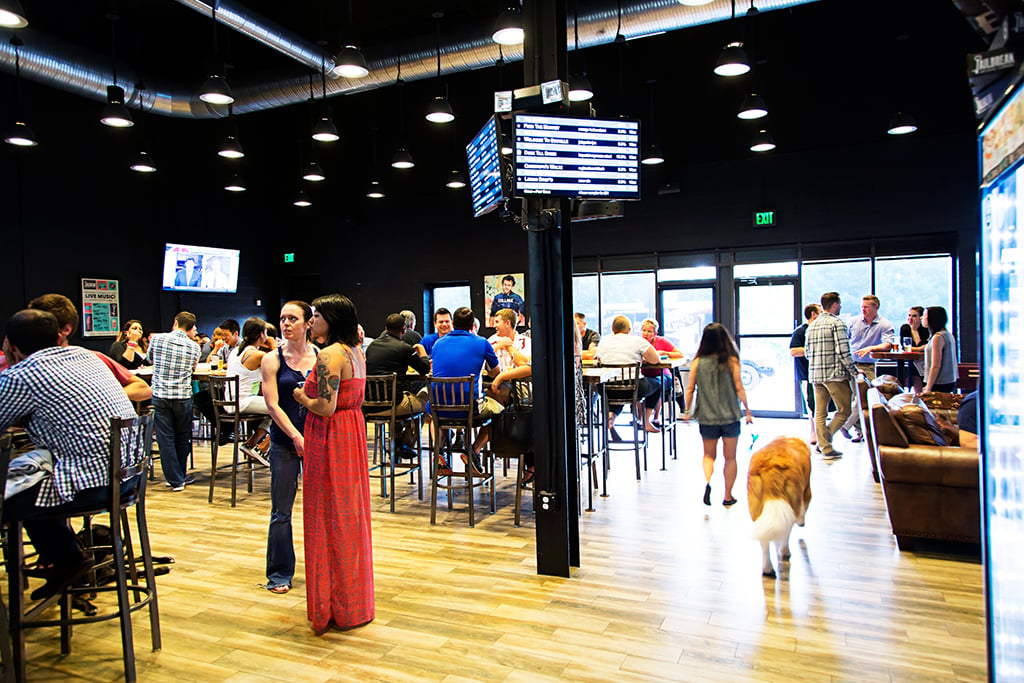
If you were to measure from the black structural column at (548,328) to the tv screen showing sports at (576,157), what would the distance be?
25cm

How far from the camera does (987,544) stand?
1705 millimetres

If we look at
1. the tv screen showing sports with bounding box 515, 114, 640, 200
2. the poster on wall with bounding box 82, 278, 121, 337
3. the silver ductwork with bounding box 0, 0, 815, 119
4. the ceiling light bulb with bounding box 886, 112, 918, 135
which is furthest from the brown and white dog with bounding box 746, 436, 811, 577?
the poster on wall with bounding box 82, 278, 121, 337

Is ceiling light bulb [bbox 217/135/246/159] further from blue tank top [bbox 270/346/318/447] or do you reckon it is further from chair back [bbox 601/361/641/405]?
blue tank top [bbox 270/346/318/447]

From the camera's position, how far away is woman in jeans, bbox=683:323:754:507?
16.8 ft

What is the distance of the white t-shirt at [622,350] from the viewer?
701 cm

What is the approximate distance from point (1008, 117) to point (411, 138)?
10.1 meters

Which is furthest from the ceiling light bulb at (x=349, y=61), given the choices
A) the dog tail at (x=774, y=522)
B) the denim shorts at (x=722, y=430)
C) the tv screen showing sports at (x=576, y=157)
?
the dog tail at (x=774, y=522)

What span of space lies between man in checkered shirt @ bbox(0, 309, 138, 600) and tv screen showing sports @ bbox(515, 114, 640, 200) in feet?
7.43

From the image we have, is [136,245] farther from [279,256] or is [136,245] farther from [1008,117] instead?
[1008,117]

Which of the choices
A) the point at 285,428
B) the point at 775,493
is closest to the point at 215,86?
the point at 285,428

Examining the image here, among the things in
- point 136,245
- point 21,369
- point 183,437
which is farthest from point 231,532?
point 136,245

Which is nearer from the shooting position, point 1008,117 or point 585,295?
point 1008,117

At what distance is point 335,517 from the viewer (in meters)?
3.19

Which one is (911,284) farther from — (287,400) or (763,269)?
(287,400)
